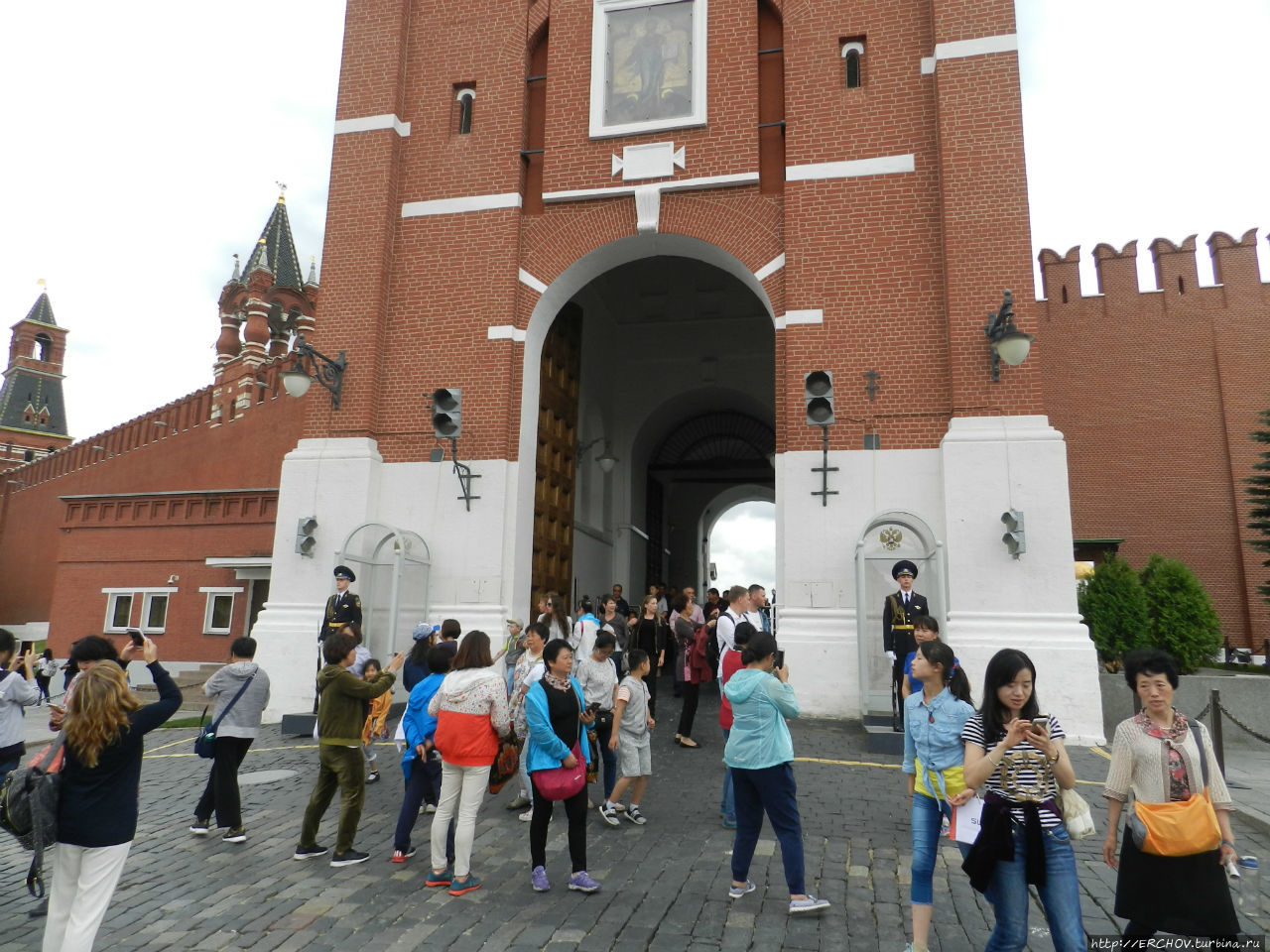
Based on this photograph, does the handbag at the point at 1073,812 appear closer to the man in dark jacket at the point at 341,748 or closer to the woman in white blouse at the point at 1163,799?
the woman in white blouse at the point at 1163,799

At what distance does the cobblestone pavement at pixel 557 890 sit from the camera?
423 cm

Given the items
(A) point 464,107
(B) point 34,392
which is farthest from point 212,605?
(B) point 34,392

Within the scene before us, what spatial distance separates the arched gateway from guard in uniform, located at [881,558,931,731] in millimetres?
1231

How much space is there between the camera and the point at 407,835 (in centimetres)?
540

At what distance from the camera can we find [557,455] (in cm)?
1422

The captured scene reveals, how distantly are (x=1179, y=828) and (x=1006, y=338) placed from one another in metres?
7.16

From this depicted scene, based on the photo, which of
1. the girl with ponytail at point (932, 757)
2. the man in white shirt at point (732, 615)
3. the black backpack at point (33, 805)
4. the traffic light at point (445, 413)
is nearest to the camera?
the black backpack at point (33, 805)

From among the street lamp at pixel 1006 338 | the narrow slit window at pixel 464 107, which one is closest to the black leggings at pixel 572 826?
the street lamp at pixel 1006 338

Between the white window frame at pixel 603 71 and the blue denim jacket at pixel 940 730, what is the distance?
405 inches

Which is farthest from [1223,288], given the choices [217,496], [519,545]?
[217,496]

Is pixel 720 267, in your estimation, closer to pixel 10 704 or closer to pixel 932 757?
pixel 932 757

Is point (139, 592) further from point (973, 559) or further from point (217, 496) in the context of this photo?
point (973, 559)

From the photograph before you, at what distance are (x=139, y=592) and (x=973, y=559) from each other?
21002mm

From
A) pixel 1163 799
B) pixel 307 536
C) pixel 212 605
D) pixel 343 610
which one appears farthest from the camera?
pixel 212 605
